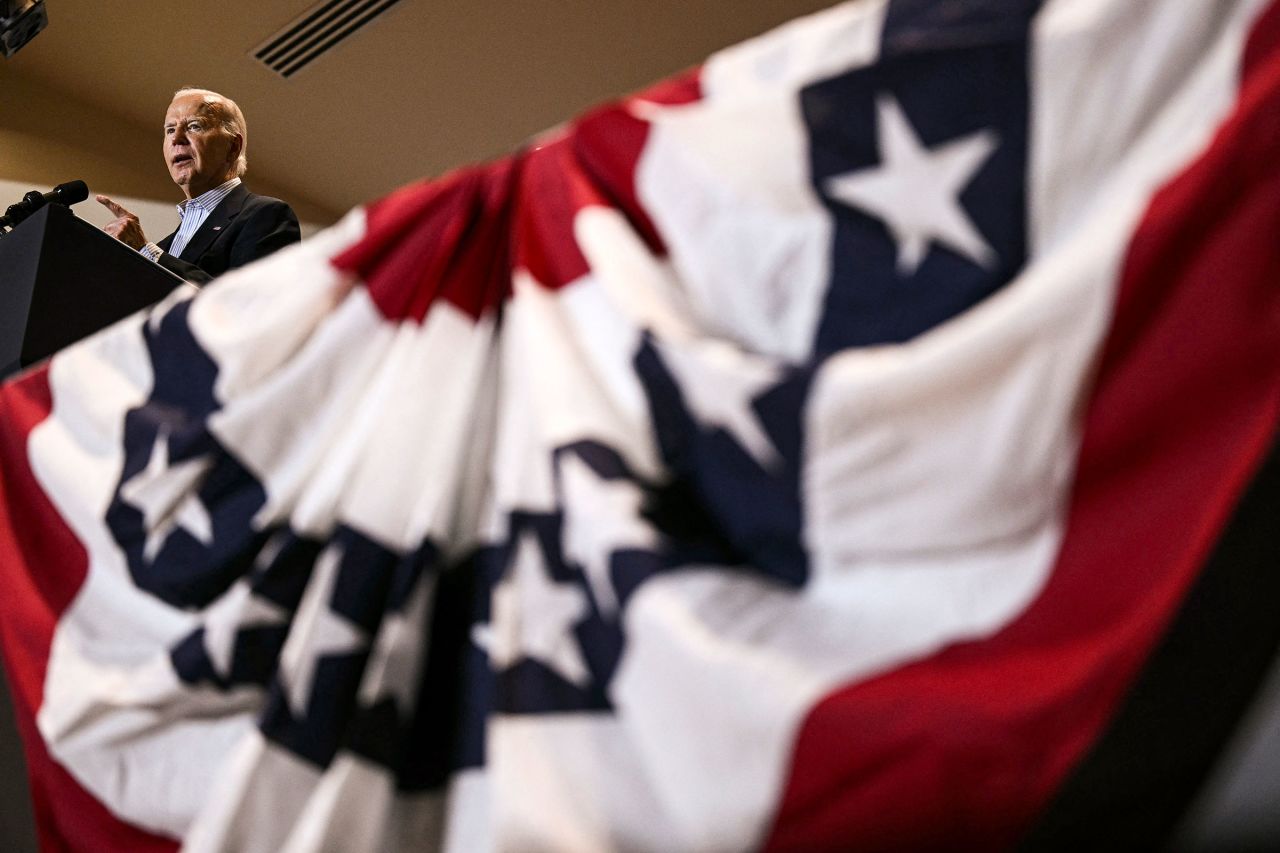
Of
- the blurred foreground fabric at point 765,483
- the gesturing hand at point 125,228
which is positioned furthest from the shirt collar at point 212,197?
the blurred foreground fabric at point 765,483

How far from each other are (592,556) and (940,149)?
28 cm

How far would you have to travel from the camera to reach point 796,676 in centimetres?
55

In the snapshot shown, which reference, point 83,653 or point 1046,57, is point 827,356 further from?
point 83,653

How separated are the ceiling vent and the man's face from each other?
3.25ft

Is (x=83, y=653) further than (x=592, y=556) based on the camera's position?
Yes

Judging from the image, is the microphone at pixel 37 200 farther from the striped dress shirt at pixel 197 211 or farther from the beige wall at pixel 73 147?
the beige wall at pixel 73 147

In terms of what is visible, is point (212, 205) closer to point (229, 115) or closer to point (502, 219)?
point (229, 115)

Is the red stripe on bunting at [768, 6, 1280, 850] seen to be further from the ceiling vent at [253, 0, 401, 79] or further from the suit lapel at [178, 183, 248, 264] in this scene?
the ceiling vent at [253, 0, 401, 79]

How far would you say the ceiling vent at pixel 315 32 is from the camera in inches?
134

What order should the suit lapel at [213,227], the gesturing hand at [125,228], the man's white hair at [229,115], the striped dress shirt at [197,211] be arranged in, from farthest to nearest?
the man's white hair at [229,115] < the striped dress shirt at [197,211] < the suit lapel at [213,227] < the gesturing hand at [125,228]

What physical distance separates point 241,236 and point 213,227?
0.43 ft

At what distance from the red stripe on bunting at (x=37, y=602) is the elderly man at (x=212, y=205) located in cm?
→ 100

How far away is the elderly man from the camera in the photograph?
218 cm

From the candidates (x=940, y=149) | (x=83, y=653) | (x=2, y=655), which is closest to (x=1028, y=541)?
(x=940, y=149)
